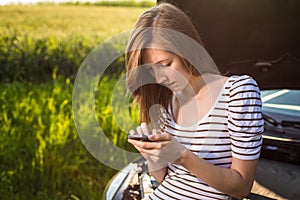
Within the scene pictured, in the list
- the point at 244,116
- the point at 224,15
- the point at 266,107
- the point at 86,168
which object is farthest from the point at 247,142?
the point at 86,168

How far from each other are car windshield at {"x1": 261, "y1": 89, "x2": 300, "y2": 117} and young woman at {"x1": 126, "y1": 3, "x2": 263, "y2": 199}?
96 cm

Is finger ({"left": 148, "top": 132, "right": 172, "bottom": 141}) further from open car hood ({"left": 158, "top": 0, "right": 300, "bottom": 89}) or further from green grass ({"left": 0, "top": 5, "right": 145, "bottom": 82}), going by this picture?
green grass ({"left": 0, "top": 5, "right": 145, "bottom": 82})

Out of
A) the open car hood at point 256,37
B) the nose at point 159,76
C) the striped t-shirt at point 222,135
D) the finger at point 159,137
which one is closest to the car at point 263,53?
the open car hood at point 256,37

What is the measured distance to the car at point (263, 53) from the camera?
2.02 metres

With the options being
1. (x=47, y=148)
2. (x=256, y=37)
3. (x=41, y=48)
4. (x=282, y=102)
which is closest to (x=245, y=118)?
(x=282, y=102)

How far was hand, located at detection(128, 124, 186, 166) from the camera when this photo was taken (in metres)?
1.21

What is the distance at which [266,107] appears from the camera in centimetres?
238

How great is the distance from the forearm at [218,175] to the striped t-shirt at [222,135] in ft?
0.19

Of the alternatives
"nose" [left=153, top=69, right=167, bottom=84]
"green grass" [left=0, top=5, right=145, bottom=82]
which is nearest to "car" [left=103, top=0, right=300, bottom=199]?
"nose" [left=153, top=69, right=167, bottom=84]

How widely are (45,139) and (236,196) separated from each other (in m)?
2.61

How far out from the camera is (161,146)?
1218 mm

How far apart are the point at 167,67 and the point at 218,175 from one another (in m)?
0.35

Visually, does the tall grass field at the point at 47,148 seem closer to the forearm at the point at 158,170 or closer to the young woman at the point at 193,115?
the forearm at the point at 158,170

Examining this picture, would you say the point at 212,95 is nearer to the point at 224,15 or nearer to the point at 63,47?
the point at 224,15
